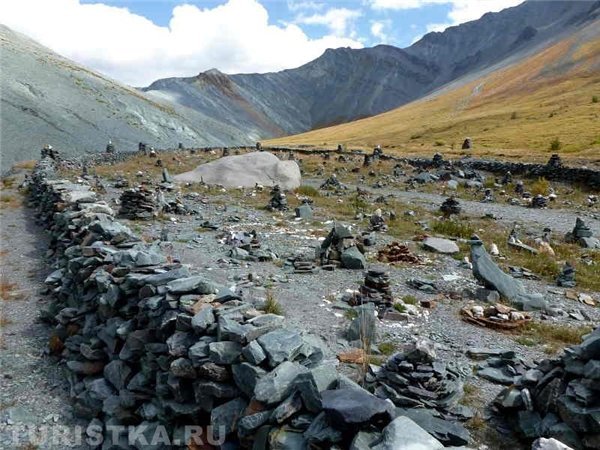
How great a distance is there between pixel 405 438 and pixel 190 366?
126 inches

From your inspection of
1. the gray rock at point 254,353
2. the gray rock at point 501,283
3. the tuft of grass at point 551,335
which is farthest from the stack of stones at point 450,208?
the gray rock at point 254,353

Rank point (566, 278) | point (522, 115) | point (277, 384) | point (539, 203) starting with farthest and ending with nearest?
point (522, 115), point (539, 203), point (566, 278), point (277, 384)

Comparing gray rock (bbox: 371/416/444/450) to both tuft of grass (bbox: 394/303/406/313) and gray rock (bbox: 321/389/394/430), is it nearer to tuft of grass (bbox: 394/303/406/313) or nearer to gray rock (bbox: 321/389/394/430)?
gray rock (bbox: 321/389/394/430)

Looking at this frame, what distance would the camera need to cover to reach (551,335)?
8453mm

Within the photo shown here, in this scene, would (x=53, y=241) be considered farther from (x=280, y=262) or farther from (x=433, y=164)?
→ (x=433, y=164)

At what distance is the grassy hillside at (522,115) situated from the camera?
5181 cm

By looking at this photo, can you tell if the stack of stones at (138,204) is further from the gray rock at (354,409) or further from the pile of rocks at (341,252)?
the gray rock at (354,409)

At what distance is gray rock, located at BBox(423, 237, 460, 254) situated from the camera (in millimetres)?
14806

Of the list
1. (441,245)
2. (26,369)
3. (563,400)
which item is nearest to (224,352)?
(563,400)

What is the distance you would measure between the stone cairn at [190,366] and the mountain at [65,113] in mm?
47663

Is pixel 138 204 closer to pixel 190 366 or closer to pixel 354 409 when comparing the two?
pixel 190 366

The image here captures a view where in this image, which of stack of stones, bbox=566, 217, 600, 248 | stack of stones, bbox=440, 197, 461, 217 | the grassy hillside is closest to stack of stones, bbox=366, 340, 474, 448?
stack of stones, bbox=566, 217, 600, 248

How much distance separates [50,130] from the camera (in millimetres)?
61938

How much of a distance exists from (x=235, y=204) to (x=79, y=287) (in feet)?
41.7
